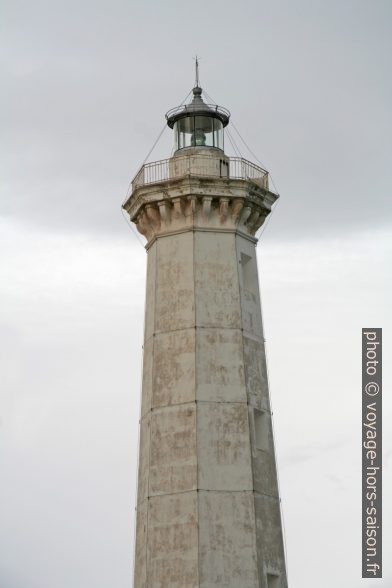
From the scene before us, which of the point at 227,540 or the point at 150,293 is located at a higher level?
the point at 150,293

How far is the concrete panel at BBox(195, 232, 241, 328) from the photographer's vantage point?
34.7 m

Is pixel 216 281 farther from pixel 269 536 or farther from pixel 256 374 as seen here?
pixel 269 536

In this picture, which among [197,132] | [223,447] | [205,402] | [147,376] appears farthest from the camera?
[197,132]

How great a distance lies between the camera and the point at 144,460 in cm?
3419

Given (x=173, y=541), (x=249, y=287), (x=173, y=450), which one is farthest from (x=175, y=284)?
(x=173, y=541)

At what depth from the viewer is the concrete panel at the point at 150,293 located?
35.4 meters

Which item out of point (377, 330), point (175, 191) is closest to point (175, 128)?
point (175, 191)

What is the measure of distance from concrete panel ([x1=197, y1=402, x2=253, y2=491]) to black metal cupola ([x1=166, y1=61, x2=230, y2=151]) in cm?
806

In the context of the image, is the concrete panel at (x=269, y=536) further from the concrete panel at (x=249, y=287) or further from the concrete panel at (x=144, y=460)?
the concrete panel at (x=249, y=287)

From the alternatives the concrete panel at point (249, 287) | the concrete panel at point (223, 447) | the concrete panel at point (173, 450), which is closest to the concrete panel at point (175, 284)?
the concrete panel at point (249, 287)

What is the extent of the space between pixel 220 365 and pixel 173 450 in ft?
→ 8.46

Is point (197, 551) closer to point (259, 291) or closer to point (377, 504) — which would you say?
point (377, 504)

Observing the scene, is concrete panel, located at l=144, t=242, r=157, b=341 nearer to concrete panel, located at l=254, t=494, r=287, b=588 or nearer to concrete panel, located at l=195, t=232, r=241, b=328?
concrete panel, located at l=195, t=232, r=241, b=328

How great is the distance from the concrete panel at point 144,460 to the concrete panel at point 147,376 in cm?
32
